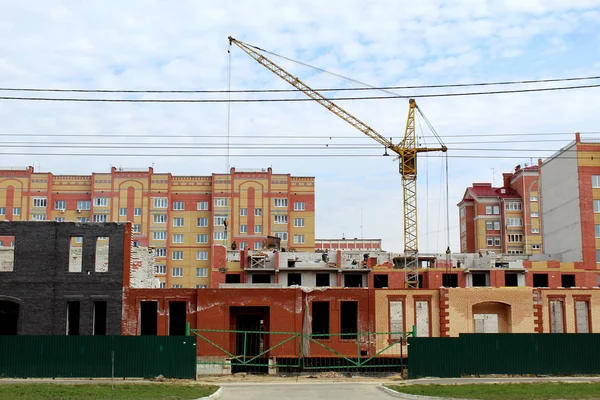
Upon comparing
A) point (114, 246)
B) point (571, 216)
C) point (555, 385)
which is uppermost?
point (571, 216)

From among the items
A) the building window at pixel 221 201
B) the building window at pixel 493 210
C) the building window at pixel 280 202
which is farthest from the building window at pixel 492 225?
the building window at pixel 221 201

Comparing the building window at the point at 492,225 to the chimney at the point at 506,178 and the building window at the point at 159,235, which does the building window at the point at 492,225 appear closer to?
the chimney at the point at 506,178

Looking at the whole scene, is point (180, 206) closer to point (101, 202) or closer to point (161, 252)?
point (161, 252)

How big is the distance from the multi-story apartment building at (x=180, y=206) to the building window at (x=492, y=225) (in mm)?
35761

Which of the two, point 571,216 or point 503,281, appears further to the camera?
point 571,216

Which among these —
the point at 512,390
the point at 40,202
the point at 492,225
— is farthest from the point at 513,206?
the point at 512,390

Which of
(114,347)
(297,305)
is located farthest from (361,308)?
(114,347)

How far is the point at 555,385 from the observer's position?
32250 mm

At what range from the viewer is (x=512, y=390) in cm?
2991

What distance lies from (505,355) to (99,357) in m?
20.7

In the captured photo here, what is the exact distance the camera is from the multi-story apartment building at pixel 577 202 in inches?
3442

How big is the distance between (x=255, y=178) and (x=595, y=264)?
51452 millimetres

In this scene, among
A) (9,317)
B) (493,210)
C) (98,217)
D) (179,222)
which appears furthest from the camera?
(493,210)

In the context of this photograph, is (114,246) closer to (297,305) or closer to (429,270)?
(297,305)
